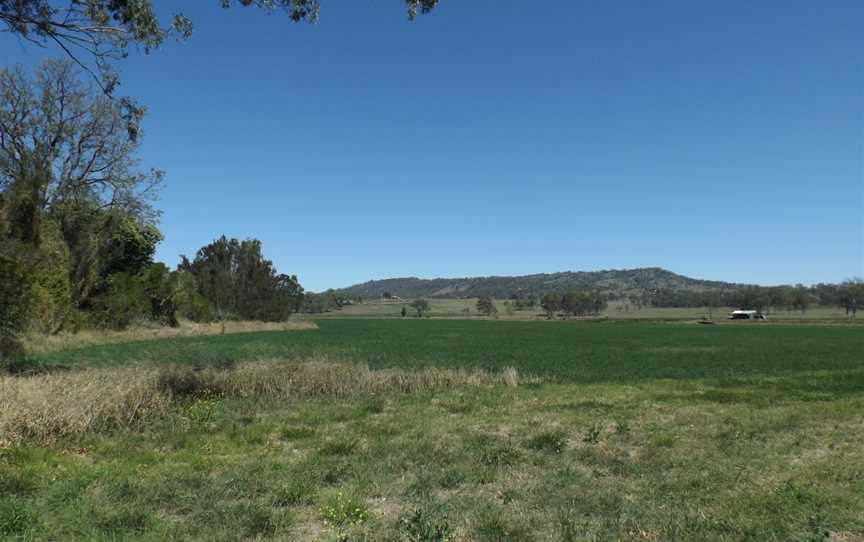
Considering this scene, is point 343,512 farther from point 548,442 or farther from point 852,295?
point 852,295

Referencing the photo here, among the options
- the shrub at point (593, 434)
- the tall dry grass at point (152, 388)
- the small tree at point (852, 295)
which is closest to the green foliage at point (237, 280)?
the tall dry grass at point (152, 388)

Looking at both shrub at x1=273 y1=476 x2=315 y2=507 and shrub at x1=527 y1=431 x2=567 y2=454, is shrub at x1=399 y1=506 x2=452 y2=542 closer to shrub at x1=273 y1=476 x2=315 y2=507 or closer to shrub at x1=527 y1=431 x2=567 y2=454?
shrub at x1=273 y1=476 x2=315 y2=507

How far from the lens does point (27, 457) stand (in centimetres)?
921

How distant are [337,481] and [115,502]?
293 centimetres

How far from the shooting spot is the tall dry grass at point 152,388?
10.5 meters

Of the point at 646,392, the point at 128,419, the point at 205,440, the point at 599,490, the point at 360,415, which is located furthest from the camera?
the point at 646,392

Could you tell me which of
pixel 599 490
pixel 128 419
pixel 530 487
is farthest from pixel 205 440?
pixel 599 490

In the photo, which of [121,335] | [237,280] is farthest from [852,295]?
[121,335]

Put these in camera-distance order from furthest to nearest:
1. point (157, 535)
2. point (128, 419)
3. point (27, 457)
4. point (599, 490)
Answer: point (128, 419) < point (27, 457) < point (599, 490) < point (157, 535)

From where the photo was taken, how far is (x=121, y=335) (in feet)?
153

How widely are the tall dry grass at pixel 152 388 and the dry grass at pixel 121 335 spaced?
72.2 ft

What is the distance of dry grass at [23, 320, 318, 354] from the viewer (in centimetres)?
3431

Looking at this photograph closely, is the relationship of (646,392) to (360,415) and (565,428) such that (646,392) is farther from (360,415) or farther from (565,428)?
(360,415)

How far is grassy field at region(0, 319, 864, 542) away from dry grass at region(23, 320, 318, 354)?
77.1ft
